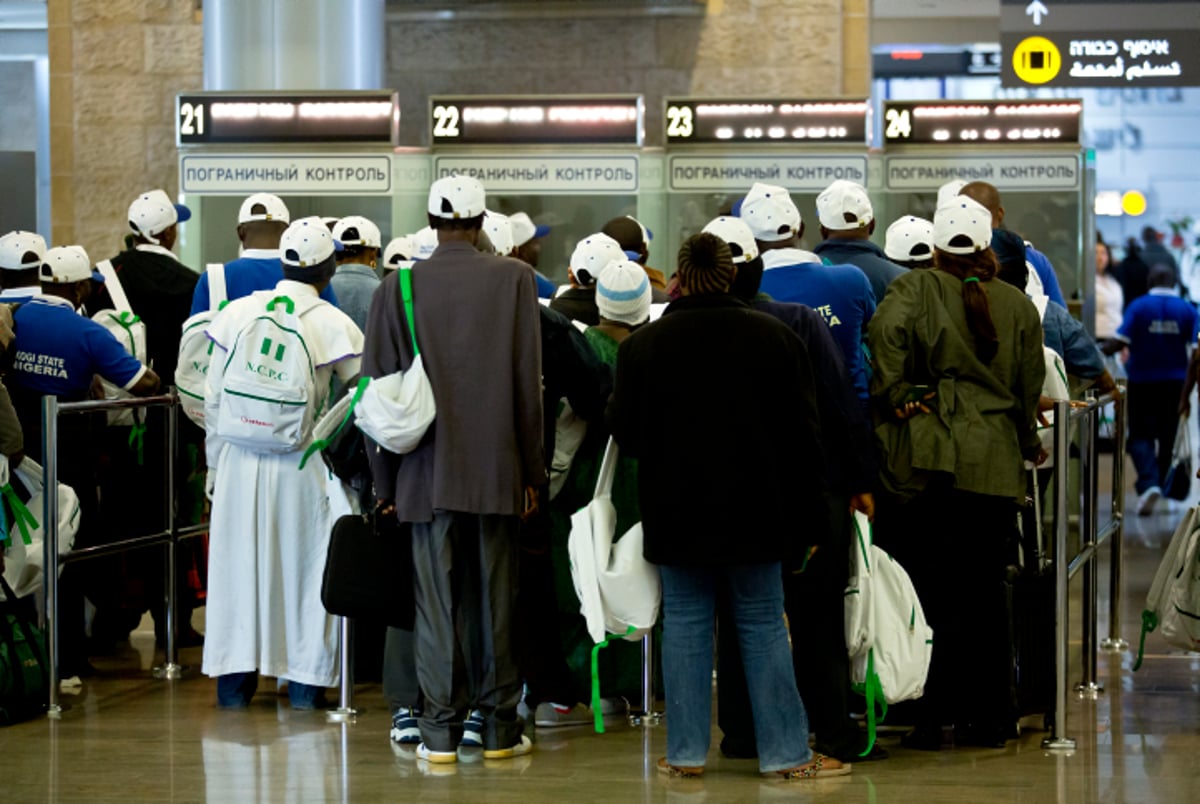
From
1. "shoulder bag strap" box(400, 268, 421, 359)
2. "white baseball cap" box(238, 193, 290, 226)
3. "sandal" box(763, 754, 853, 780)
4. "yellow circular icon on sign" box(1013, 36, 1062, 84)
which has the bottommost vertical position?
"sandal" box(763, 754, 853, 780)

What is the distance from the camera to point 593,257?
22.4 ft

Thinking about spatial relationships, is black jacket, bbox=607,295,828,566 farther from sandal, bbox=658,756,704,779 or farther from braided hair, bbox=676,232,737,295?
sandal, bbox=658,756,704,779

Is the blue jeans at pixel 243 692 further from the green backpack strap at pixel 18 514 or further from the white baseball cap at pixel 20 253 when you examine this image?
the white baseball cap at pixel 20 253

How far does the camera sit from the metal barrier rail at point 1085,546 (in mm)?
6250

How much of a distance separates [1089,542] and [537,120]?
5302mm

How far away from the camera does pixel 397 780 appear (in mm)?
5895

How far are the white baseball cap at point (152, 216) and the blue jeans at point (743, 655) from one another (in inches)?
151

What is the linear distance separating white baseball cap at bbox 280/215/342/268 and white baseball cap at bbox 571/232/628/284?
0.93 m

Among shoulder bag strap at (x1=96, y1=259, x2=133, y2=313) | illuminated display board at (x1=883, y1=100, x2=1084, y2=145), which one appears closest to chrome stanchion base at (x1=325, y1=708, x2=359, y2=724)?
shoulder bag strap at (x1=96, y1=259, x2=133, y2=313)

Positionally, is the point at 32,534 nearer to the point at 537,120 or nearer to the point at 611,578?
the point at 611,578

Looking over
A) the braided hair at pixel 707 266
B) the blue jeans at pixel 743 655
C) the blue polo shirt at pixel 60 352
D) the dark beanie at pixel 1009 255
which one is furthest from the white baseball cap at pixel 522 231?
the blue jeans at pixel 743 655

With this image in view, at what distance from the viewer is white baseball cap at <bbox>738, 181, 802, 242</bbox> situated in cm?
639

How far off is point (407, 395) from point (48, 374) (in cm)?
227

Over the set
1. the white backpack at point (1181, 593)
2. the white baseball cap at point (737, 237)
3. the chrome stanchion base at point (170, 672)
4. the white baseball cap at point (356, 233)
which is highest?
the white baseball cap at point (356, 233)
